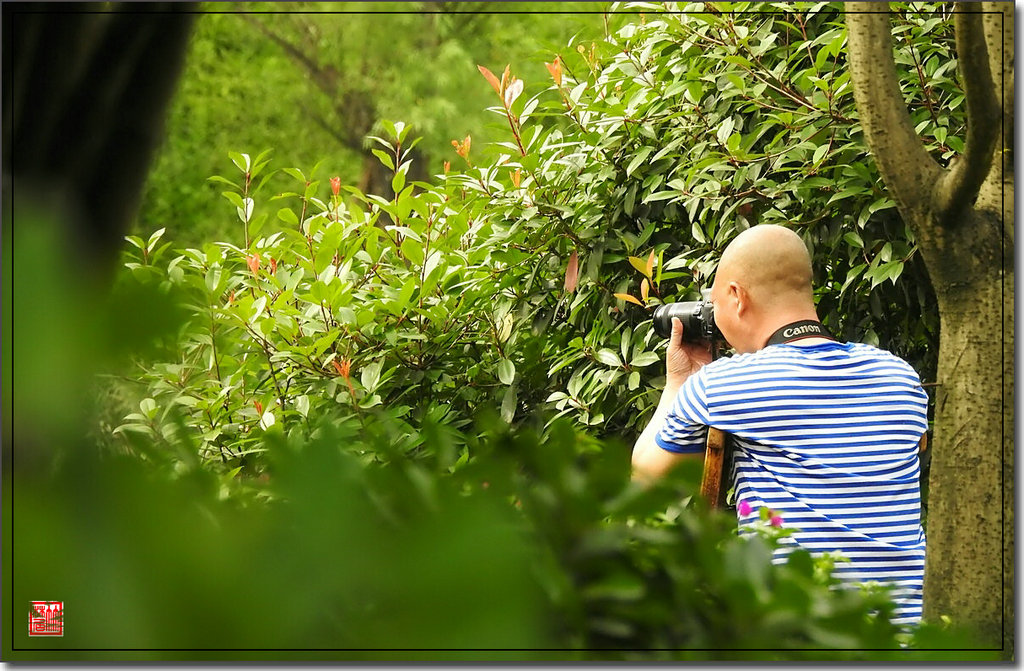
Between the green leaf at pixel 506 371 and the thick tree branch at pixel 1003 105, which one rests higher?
the thick tree branch at pixel 1003 105

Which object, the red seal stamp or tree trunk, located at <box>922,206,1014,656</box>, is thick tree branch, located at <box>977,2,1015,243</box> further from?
the red seal stamp

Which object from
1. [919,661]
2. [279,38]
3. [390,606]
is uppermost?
[279,38]

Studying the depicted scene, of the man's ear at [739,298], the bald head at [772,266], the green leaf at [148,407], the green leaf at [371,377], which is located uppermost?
the bald head at [772,266]

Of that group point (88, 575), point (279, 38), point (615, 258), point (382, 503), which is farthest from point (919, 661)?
point (279, 38)

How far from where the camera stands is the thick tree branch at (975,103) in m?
1.64

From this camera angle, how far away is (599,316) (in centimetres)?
288

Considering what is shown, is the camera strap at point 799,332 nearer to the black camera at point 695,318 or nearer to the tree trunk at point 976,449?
the black camera at point 695,318

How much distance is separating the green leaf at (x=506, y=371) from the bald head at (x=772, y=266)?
84 centimetres

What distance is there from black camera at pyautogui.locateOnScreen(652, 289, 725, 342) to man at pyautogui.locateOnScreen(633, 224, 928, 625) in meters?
0.24

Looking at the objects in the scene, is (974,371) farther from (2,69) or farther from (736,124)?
(2,69)

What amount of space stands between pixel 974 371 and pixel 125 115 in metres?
1.70

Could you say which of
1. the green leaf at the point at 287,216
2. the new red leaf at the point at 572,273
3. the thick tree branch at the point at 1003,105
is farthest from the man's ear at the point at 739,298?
the green leaf at the point at 287,216

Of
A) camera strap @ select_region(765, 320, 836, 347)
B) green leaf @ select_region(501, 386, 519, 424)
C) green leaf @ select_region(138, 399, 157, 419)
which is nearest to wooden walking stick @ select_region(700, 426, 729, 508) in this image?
camera strap @ select_region(765, 320, 836, 347)

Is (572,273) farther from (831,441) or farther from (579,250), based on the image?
(831,441)
